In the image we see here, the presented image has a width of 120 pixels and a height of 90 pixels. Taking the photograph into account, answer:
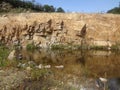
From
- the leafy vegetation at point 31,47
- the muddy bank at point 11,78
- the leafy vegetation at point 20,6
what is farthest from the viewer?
the leafy vegetation at point 20,6

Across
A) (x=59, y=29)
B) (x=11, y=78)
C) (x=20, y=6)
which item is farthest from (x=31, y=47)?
(x=11, y=78)

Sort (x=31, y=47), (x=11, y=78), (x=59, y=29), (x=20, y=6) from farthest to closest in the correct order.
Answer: (x=20, y=6)
(x=59, y=29)
(x=31, y=47)
(x=11, y=78)

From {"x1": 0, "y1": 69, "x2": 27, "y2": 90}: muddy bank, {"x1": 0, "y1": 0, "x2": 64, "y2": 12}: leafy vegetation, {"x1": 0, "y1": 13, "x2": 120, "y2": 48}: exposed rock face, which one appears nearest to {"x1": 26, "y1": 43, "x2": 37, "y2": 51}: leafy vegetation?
{"x1": 0, "y1": 13, "x2": 120, "y2": 48}: exposed rock face

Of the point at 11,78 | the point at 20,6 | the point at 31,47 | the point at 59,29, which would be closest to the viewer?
the point at 11,78

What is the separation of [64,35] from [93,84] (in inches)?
915

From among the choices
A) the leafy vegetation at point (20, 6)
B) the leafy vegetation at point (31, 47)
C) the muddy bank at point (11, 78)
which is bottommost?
the leafy vegetation at point (31, 47)

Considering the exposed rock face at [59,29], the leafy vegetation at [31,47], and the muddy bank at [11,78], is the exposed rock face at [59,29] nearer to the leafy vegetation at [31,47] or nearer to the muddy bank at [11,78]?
the leafy vegetation at [31,47]

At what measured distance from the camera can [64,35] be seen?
37875 millimetres

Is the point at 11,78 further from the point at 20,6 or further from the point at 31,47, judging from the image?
the point at 20,6

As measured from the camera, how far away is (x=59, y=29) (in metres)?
38.2

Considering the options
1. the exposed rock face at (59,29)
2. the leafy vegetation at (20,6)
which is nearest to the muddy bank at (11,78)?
the exposed rock face at (59,29)

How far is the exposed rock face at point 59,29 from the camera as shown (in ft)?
123

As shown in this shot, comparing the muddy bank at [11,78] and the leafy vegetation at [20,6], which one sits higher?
the leafy vegetation at [20,6]

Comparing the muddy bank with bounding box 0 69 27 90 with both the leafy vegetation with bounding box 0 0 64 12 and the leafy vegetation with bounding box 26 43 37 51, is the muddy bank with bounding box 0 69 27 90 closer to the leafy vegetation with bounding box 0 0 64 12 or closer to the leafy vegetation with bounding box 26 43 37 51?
the leafy vegetation with bounding box 26 43 37 51
